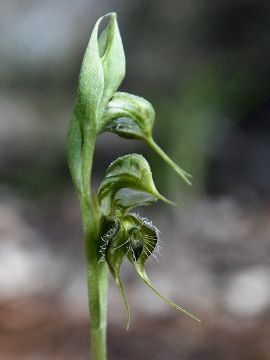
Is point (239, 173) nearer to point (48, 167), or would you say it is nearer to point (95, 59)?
point (48, 167)

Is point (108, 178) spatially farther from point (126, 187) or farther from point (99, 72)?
point (99, 72)

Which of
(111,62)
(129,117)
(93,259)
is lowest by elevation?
(93,259)

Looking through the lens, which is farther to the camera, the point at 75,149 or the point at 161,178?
the point at 161,178

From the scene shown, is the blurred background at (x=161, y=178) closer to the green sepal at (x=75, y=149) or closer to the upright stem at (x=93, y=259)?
the upright stem at (x=93, y=259)

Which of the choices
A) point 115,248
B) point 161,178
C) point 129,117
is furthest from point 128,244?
point 161,178

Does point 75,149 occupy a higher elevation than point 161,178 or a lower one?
lower

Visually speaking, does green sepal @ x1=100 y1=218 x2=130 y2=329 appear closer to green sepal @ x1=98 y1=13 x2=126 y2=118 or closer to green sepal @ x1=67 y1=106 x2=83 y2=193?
green sepal @ x1=67 y1=106 x2=83 y2=193

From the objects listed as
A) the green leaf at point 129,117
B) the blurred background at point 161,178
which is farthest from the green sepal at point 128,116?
the blurred background at point 161,178
